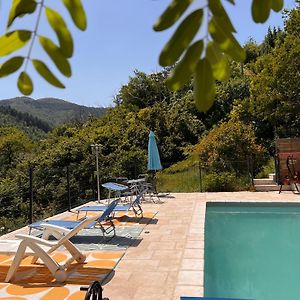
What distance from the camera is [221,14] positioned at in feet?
Answer: 2.39

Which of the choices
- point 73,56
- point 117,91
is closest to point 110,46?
point 73,56

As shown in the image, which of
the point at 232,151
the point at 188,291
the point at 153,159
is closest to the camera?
the point at 188,291

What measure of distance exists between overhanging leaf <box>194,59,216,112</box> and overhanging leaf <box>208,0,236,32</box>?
73 mm

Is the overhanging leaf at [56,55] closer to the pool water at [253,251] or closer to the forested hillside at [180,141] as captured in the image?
the pool water at [253,251]

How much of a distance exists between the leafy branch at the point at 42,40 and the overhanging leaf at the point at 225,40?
256 millimetres

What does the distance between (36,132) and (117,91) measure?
102ft

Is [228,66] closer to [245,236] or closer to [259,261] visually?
[259,261]

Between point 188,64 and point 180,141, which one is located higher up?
point 180,141

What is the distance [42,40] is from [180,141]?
21782 mm

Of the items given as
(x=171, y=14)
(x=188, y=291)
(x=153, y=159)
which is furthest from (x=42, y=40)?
(x=153, y=159)

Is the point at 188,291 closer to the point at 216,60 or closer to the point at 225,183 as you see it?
the point at 216,60

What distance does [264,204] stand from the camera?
11828 mm

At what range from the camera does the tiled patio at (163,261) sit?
4.80m

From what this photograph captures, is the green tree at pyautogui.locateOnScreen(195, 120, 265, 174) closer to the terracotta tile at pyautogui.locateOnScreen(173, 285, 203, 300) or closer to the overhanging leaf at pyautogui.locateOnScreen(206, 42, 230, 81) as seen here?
the terracotta tile at pyautogui.locateOnScreen(173, 285, 203, 300)
